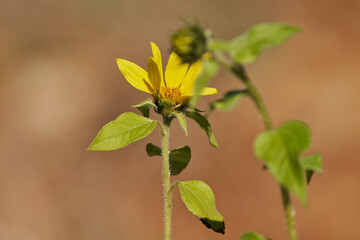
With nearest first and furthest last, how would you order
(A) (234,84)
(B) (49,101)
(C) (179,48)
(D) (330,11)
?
1. (C) (179,48)
2. (B) (49,101)
3. (A) (234,84)
4. (D) (330,11)

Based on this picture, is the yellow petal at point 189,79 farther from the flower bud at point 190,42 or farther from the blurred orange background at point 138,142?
the blurred orange background at point 138,142

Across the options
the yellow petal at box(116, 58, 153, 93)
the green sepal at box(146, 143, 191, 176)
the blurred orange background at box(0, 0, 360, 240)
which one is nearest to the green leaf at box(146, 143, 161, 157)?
the green sepal at box(146, 143, 191, 176)

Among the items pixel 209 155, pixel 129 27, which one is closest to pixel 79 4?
pixel 129 27

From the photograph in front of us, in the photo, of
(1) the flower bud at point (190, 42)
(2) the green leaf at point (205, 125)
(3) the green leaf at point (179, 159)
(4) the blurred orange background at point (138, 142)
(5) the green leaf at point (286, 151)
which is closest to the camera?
(5) the green leaf at point (286, 151)

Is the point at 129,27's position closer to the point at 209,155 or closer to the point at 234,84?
the point at 234,84

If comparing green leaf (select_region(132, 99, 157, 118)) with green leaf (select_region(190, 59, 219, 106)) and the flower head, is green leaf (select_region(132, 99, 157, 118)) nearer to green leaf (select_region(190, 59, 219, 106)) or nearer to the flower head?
the flower head

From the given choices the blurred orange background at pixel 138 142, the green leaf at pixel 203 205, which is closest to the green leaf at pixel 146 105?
the green leaf at pixel 203 205
